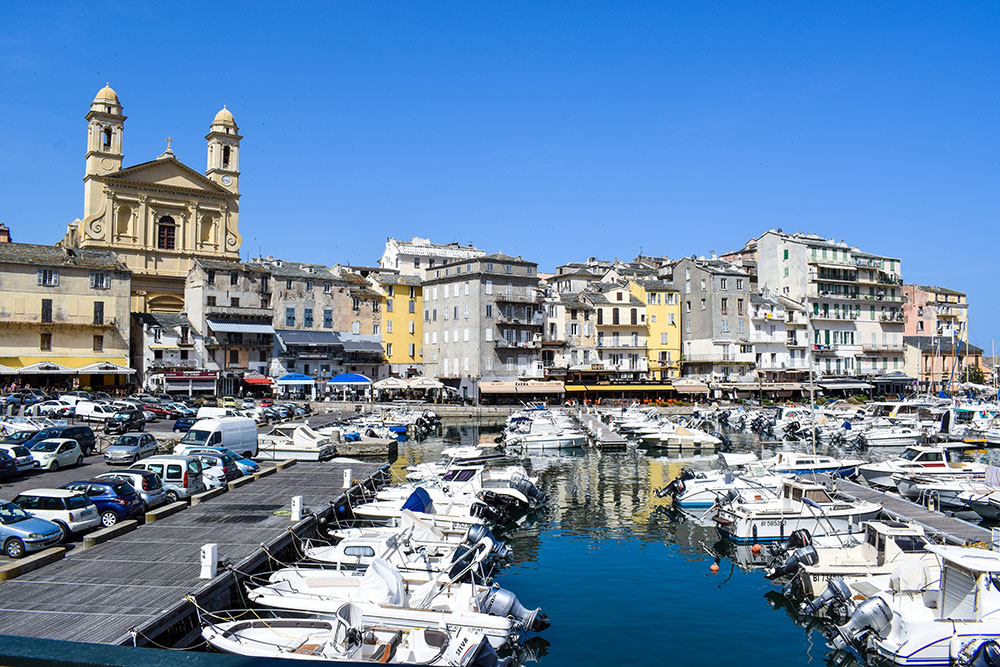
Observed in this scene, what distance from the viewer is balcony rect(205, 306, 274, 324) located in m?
80.9

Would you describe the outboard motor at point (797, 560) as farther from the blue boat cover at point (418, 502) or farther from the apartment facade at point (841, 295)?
the apartment facade at point (841, 295)

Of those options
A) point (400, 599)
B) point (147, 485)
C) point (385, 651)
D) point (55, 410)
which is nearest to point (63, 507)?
point (147, 485)

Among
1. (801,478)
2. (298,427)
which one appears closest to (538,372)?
(298,427)

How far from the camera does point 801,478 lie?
111 feet

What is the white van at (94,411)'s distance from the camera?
159ft

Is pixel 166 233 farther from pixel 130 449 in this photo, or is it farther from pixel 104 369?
pixel 130 449

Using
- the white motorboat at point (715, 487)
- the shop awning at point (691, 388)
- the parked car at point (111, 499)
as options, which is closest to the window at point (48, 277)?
the parked car at point (111, 499)

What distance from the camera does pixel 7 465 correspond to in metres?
30.0

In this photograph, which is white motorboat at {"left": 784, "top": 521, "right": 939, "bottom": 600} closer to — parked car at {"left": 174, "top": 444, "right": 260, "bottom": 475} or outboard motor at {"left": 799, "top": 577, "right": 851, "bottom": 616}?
outboard motor at {"left": 799, "top": 577, "right": 851, "bottom": 616}

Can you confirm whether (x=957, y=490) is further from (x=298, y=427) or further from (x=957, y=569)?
(x=298, y=427)

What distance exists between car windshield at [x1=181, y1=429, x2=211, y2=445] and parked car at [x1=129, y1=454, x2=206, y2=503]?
7.52 meters

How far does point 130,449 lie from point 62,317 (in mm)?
43397

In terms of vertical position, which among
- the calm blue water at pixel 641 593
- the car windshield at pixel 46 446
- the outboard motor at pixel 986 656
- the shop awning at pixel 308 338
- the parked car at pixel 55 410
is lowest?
the calm blue water at pixel 641 593

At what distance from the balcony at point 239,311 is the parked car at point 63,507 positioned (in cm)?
6103
